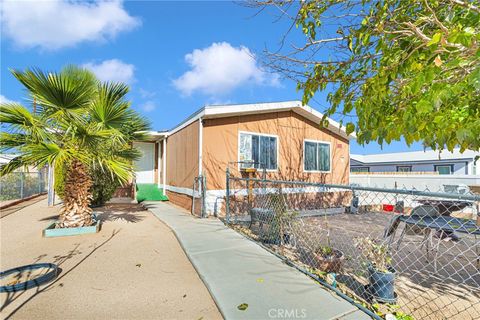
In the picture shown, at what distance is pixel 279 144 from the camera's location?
9.84 m

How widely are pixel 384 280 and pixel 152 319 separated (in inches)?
106

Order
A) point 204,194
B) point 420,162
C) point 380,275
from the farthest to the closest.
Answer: point 420,162 → point 204,194 → point 380,275

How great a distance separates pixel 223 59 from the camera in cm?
617

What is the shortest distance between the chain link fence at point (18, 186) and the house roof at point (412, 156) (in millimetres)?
25284

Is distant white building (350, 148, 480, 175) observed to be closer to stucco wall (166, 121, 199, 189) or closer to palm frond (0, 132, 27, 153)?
stucco wall (166, 121, 199, 189)

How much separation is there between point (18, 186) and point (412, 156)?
28047mm

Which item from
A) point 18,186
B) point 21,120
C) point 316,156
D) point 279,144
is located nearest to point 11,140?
point 21,120

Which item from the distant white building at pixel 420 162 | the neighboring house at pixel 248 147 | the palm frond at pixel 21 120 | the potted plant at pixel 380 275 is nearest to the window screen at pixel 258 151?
the neighboring house at pixel 248 147

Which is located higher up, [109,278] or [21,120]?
[21,120]

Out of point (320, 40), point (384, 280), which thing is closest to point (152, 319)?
point (384, 280)

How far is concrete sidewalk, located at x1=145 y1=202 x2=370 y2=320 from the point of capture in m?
2.68

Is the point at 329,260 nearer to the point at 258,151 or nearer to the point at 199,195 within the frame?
the point at 199,195

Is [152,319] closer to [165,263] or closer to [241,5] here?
[165,263]

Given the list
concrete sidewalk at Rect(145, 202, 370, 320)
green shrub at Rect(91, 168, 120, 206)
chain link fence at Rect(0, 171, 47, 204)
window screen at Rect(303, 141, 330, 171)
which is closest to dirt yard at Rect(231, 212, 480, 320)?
concrete sidewalk at Rect(145, 202, 370, 320)
